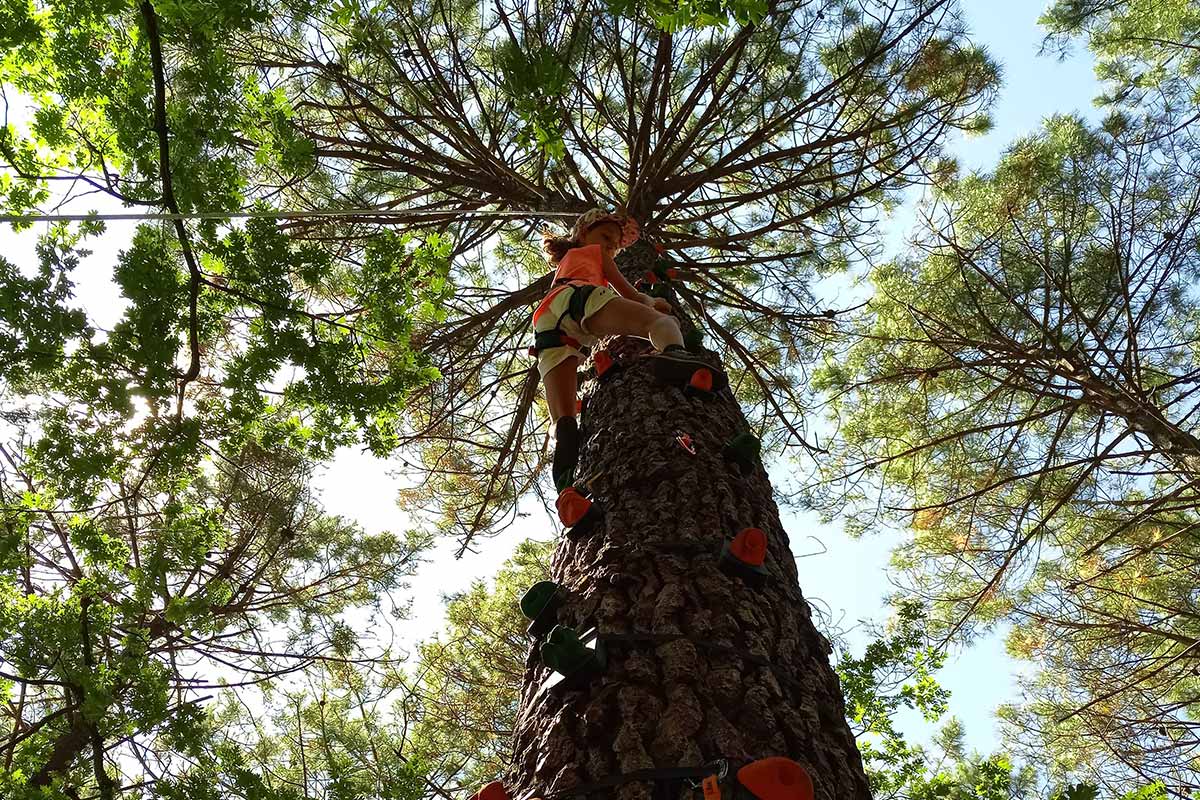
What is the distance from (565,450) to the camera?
3.11 metres

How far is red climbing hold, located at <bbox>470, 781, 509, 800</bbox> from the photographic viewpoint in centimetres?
164

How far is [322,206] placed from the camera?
561cm

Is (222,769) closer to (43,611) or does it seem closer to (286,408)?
(43,611)

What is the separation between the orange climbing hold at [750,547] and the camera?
6.90 feet

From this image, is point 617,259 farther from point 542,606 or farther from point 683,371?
point 542,606

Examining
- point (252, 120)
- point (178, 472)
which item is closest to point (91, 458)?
point (178, 472)

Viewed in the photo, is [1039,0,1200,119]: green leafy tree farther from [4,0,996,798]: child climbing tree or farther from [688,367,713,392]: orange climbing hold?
[688,367,713,392]: orange climbing hold

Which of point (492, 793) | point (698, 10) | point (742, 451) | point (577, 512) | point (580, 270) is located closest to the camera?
point (492, 793)

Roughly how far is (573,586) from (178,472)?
168 cm

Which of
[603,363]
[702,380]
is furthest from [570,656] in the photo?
[603,363]

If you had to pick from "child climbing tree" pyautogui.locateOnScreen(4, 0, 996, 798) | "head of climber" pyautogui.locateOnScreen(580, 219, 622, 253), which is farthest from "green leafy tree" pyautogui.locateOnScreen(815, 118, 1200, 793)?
"head of climber" pyautogui.locateOnScreen(580, 219, 622, 253)

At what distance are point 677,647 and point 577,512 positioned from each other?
2.16 feet

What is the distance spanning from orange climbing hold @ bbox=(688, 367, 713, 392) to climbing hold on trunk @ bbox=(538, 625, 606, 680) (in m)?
1.45

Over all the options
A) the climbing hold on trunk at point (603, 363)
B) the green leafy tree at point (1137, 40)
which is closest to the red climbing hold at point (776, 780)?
the climbing hold on trunk at point (603, 363)
